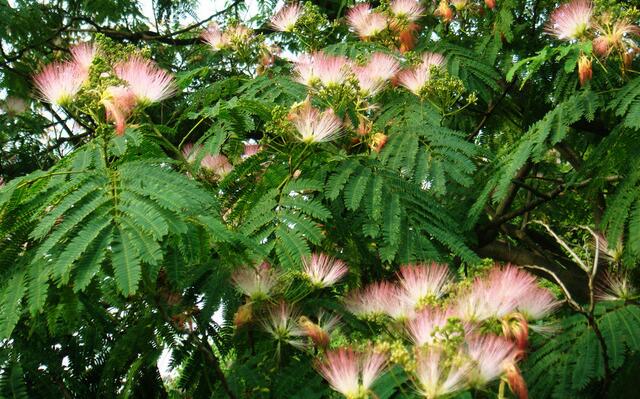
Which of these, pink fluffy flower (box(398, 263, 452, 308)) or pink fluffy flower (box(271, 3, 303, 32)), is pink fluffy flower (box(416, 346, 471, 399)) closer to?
pink fluffy flower (box(398, 263, 452, 308))

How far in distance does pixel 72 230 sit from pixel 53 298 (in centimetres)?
45

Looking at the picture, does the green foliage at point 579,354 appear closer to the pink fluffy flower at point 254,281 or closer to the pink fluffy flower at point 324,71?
the pink fluffy flower at point 254,281

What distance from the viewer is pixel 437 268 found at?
2854mm

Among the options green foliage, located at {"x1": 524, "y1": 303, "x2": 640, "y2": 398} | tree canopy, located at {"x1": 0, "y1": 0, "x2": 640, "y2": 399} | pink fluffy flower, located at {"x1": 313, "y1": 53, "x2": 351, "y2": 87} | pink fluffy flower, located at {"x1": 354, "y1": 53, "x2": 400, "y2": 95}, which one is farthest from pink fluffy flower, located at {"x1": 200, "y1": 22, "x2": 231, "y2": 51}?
green foliage, located at {"x1": 524, "y1": 303, "x2": 640, "y2": 398}

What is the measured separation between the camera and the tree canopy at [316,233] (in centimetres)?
253

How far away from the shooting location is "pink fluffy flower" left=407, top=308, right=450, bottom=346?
7.70ft

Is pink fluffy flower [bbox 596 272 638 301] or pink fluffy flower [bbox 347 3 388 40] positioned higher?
pink fluffy flower [bbox 347 3 388 40]

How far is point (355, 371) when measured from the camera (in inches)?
92.7

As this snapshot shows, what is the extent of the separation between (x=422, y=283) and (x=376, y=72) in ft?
4.89

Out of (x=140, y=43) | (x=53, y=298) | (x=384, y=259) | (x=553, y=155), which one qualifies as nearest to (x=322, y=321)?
(x=384, y=259)

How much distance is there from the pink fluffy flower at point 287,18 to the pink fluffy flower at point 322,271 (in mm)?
1891

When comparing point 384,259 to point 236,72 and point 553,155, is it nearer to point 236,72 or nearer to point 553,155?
point 236,72

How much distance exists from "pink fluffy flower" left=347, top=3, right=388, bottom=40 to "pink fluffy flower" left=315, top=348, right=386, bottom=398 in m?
2.74

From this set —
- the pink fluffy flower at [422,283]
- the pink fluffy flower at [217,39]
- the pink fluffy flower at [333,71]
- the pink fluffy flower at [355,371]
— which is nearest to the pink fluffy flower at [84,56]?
the pink fluffy flower at [333,71]
